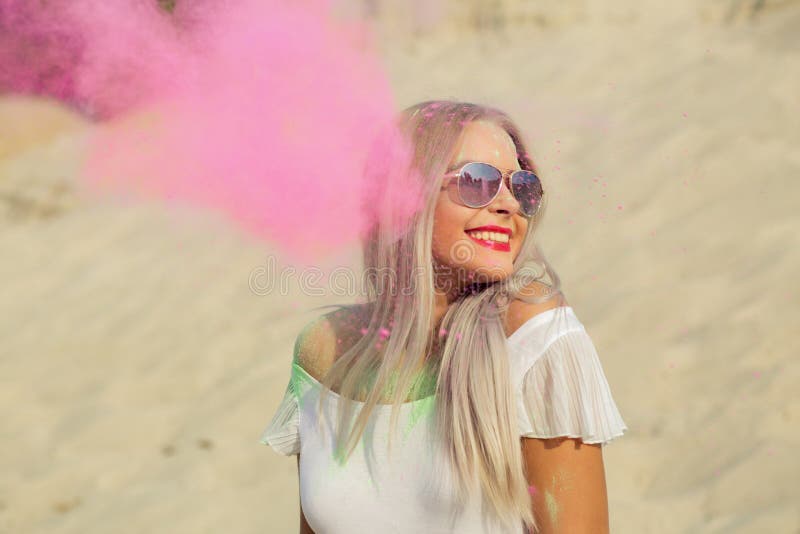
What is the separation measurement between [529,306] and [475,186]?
251mm

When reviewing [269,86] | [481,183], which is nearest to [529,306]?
[481,183]

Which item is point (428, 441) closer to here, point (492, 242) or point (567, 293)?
point (492, 242)

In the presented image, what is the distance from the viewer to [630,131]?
5578mm

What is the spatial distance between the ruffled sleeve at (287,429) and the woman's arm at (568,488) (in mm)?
594

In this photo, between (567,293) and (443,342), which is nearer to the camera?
(443,342)

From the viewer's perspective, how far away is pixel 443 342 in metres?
1.77

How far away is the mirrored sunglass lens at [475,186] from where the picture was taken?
1.69 meters

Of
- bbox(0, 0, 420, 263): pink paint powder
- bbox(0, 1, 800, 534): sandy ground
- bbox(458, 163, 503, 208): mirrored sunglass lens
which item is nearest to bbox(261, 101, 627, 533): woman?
bbox(458, 163, 503, 208): mirrored sunglass lens

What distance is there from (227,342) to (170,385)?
1.40ft

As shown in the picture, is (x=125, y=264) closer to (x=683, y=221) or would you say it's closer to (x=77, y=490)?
(x=77, y=490)

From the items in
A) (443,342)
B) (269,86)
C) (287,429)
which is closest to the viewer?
(443,342)

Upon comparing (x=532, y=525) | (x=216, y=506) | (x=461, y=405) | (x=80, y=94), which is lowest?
(x=216, y=506)

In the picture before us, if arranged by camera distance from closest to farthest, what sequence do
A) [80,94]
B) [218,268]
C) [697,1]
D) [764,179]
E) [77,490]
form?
[77,490]
[764,179]
[218,268]
[697,1]
[80,94]

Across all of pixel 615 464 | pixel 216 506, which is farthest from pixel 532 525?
pixel 216 506
